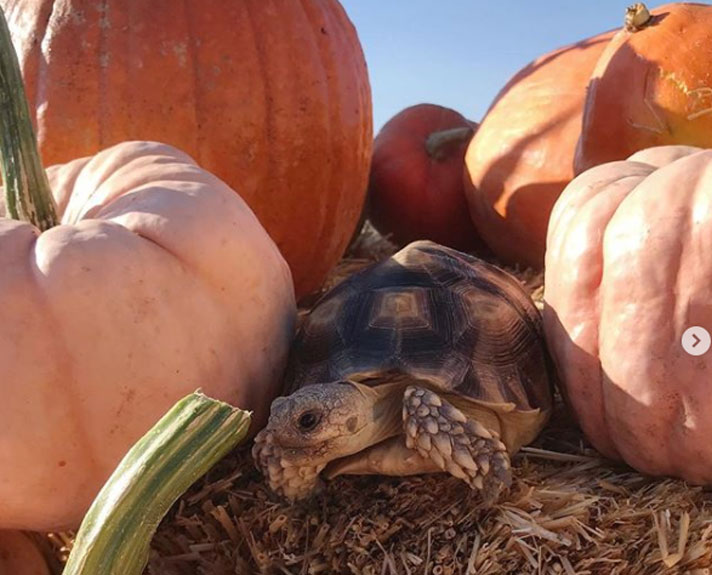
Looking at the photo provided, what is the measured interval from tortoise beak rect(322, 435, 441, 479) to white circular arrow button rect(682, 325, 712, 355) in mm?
548

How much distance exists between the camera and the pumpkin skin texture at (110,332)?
64.1 inches

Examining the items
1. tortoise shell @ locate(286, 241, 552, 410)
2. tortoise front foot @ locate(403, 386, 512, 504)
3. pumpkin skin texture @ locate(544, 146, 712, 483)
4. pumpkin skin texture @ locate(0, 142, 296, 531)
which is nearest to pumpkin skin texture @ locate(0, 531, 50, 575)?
pumpkin skin texture @ locate(0, 142, 296, 531)

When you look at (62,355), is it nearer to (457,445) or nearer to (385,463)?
(385,463)

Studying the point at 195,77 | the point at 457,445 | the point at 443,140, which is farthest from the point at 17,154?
the point at 443,140

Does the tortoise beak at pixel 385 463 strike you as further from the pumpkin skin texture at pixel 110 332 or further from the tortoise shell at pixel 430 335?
the pumpkin skin texture at pixel 110 332

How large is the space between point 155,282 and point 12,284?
0.27m

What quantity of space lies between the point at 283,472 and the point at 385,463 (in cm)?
20

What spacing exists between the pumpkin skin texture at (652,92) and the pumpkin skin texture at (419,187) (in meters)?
1.30

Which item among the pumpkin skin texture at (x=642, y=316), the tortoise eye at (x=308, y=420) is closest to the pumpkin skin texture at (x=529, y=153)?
the pumpkin skin texture at (x=642, y=316)

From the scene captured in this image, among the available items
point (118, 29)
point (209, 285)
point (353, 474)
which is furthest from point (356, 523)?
point (118, 29)

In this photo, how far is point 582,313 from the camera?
1877 millimetres

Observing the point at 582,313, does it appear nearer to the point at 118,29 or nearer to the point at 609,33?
the point at 118,29

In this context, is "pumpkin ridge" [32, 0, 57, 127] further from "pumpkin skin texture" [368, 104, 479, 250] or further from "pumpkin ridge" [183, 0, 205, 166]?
"pumpkin skin texture" [368, 104, 479, 250]

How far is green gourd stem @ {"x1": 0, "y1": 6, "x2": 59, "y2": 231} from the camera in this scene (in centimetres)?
188
